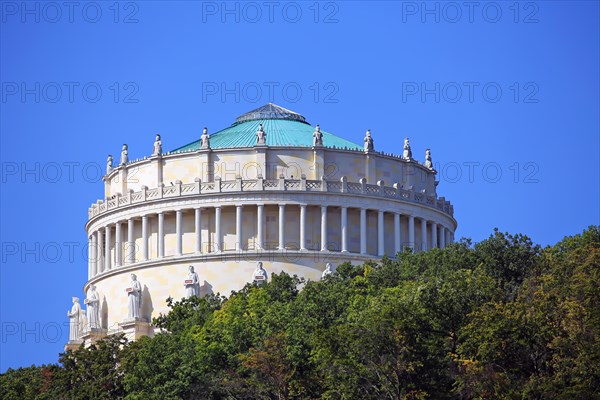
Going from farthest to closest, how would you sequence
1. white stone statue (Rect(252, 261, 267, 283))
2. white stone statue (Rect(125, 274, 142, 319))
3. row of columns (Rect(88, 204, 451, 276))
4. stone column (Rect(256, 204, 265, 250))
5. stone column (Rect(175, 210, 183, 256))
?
stone column (Rect(175, 210, 183, 256)) → white stone statue (Rect(125, 274, 142, 319)) → row of columns (Rect(88, 204, 451, 276)) → stone column (Rect(256, 204, 265, 250)) → white stone statue (Rect(252, 261, 267, 283))

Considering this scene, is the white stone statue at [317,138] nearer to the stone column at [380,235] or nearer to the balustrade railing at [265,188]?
the balustrade railing at [265,188]

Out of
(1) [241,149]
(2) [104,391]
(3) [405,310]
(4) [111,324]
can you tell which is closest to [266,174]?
(1) [241,149]

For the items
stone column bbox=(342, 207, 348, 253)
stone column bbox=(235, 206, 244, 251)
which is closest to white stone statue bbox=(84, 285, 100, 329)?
stone column bbox=(235, 206, 244, 251)

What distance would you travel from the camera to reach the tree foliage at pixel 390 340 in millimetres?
108688

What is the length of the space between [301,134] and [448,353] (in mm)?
51036

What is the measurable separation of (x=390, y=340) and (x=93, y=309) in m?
51.2

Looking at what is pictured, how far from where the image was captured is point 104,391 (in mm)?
129500

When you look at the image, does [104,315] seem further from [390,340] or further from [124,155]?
[390,340]

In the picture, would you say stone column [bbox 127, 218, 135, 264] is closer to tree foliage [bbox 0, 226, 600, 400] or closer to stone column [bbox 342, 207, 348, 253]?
stone column [bbox 342, 207, 348, 253]

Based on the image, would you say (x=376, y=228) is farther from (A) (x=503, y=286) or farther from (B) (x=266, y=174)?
(A) (x=503, y=286)

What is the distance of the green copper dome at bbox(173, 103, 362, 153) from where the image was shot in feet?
518

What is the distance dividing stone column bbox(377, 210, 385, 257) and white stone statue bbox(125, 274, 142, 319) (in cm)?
1792

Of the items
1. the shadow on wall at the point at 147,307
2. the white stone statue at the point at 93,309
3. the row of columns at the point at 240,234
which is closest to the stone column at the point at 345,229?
the row of columns at the point at 240,234

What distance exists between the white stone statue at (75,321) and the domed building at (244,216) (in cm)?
129
